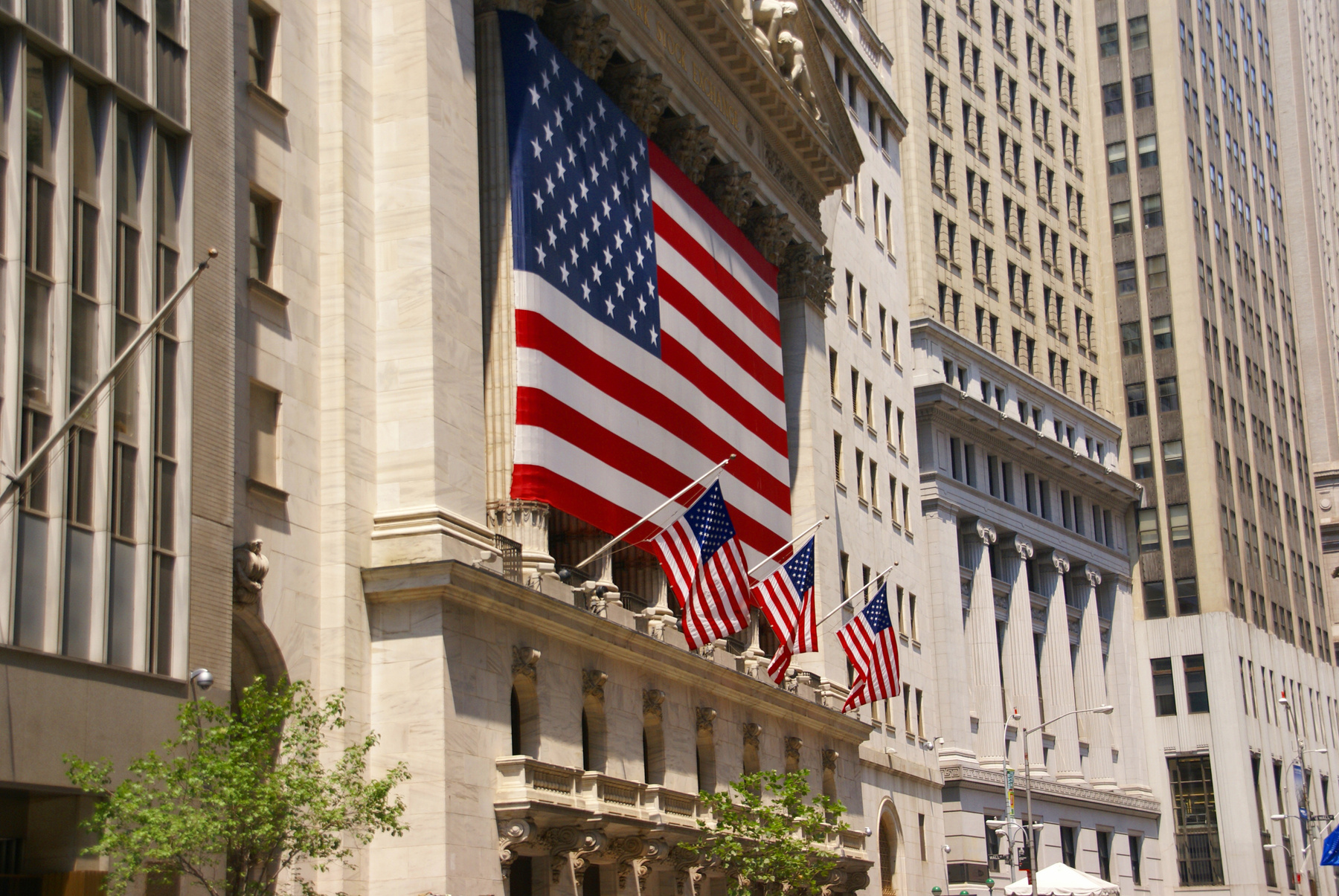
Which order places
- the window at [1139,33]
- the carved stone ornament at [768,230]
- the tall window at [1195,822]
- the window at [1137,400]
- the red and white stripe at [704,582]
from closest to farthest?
the red and white stripe at [704,582] → the carved stone ornament at [768,230] → the tall window at [1195,822] → the window at [1137,400] → the window at [1139,33]

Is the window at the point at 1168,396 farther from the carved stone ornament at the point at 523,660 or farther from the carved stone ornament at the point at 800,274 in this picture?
the carved stone ornament at the point at 523,660

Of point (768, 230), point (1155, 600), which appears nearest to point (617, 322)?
point (768, 230)

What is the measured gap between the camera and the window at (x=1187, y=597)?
11156cm

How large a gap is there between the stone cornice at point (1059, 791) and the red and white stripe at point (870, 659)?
25.7 meters

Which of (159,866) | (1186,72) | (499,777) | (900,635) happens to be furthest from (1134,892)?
(159,866)

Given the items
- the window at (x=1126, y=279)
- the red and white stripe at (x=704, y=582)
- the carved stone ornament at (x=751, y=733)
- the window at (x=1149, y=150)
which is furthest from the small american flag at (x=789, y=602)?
the window at (x=1149, y=150)

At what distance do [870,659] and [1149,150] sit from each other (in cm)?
7595

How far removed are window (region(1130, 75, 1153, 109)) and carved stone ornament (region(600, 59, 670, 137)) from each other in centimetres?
7580

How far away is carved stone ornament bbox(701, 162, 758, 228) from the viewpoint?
2361 inches

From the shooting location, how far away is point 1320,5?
185375 mm

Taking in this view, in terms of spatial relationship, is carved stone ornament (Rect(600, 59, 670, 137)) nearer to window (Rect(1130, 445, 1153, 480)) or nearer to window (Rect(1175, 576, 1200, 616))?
window (Rect(1175, 576, 1200, 616))

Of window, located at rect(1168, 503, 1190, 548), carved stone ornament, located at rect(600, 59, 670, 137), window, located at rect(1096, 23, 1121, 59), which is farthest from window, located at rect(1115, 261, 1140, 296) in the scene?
carved stone ornament, located at rect(600, 59, 670, 137)

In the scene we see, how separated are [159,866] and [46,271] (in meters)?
9.50

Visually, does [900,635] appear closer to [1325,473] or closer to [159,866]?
[159,866]
